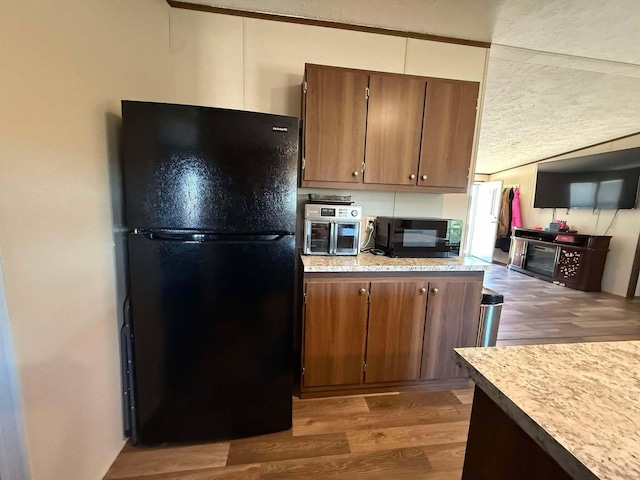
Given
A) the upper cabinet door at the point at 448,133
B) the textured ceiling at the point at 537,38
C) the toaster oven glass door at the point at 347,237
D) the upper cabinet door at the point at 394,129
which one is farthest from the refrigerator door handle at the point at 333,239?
the textured ceiling at the point at 537,38

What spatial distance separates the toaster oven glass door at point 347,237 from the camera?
1.90m

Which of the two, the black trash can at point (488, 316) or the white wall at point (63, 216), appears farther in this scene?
the black trash can at point (488, 316)

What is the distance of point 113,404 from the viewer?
1385mm

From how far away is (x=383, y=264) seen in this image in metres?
1.76

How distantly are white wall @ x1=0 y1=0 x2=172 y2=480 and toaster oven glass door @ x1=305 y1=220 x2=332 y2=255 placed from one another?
108 cm

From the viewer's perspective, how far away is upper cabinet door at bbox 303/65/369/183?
5.77 feet

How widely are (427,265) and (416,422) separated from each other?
97cm

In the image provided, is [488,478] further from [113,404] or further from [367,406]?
[113,404]

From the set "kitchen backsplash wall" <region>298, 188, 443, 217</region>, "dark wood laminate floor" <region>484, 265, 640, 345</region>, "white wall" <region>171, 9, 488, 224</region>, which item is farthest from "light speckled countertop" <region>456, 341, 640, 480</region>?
"dark wood laminate floor" <region>484, 265, 640, 345</region>

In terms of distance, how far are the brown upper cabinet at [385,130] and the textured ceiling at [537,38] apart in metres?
0.39

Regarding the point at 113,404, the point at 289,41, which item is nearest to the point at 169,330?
the point at 113,404

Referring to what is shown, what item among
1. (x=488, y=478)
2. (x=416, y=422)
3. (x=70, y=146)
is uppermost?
(x=70, y=146)

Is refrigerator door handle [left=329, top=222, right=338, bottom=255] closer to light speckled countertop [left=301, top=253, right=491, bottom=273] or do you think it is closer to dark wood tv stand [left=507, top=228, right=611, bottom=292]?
light speckled countertop [left=301, top=253, right=491, bottom=273]

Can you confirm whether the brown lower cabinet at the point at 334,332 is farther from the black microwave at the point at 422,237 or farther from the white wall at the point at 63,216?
the white wall at the point at 63,216
